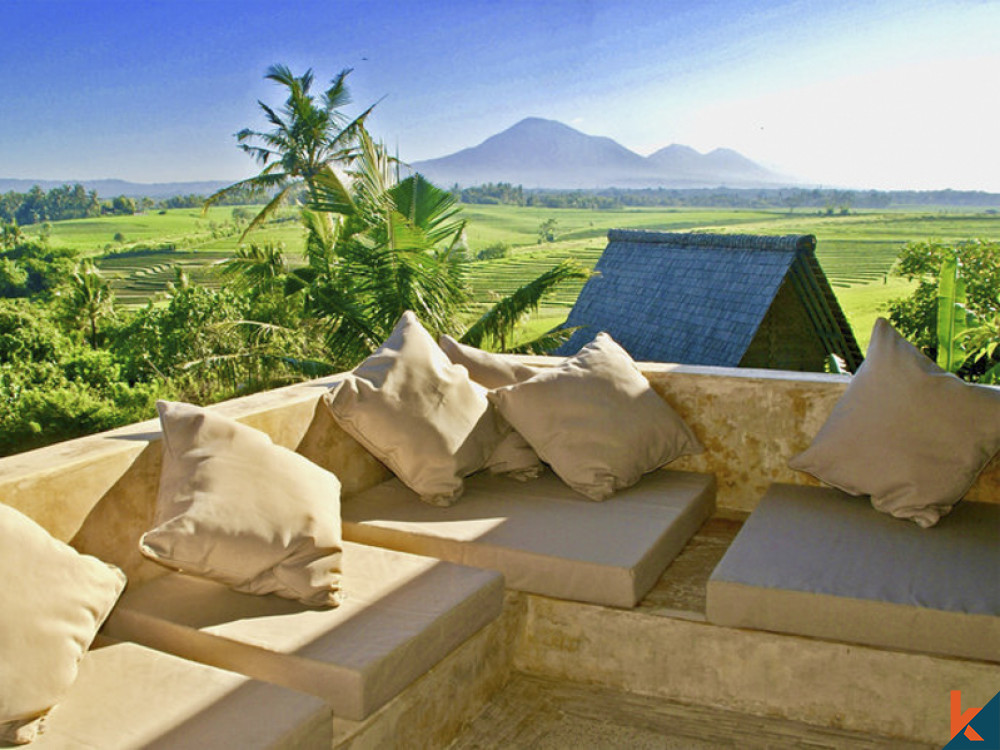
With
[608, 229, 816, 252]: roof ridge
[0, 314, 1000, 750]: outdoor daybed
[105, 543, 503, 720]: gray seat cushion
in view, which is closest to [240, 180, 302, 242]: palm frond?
[608, 229, 816, 252]: roof ridge

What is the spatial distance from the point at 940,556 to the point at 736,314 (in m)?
6.65

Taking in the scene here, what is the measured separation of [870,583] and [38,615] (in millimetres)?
1729

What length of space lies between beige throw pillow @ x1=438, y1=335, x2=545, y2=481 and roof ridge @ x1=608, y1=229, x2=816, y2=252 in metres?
6.02

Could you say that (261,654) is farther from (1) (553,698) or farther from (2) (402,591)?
(1) (553,698)

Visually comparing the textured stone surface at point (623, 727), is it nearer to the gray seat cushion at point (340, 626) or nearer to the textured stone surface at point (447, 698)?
the textured stone surface at point (447, 698)

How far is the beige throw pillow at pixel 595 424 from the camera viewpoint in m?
2.79

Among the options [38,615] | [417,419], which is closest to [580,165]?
[417,419]

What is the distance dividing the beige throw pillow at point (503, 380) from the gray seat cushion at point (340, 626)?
0.73 metres

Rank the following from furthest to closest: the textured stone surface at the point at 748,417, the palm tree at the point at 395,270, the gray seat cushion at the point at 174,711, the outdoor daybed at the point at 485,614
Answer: the palm tree at the point at 395,270
the textured stone surface at the point at 748,417
the outdoor daybed at the point at 485,614
the gray seat cushion at the point at 174,711

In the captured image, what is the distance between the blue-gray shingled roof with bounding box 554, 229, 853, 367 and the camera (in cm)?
866

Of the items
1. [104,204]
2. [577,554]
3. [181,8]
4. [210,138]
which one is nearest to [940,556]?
[577,554]

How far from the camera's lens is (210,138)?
62.8ft

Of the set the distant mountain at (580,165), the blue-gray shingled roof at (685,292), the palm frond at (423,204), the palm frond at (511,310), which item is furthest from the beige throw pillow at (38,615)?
the distant mountain at (580,165)

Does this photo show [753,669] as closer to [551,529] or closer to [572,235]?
[551,529]
